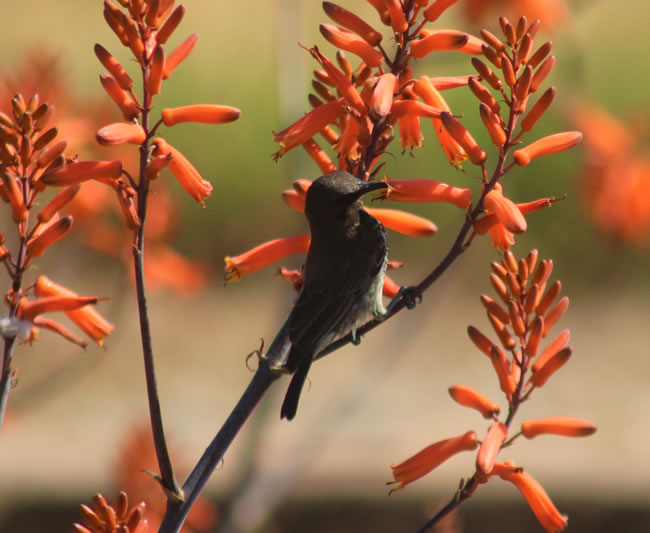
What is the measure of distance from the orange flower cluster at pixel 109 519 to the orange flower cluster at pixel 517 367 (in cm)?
43

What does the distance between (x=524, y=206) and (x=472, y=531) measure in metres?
3.49

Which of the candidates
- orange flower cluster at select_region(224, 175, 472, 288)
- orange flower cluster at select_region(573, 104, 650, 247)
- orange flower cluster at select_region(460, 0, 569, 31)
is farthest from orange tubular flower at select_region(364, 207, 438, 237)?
orange flower cluster at select_region(460, 0, 569, 31)

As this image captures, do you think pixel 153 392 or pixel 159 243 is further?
pixel 159 243

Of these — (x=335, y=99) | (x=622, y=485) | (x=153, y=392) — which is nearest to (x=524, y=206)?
(x=335, y=99)

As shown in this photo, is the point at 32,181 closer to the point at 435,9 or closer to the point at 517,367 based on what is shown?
the point at 435,9

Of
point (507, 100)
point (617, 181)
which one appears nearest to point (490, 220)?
point (507, 100)

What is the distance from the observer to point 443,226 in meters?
8.52

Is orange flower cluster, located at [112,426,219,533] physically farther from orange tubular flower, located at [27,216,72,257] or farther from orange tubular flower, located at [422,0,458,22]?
orange tubular flower, located at [422,0,458,22]

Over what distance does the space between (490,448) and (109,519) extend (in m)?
0.57

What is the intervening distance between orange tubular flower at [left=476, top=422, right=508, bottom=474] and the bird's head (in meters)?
0.44

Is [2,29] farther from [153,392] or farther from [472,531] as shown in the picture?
[153,392]

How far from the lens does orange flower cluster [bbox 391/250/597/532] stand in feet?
4.74

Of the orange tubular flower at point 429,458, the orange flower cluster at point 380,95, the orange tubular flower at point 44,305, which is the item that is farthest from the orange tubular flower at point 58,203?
the orange tubular flower at point 429,458

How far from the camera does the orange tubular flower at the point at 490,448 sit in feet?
4.55
